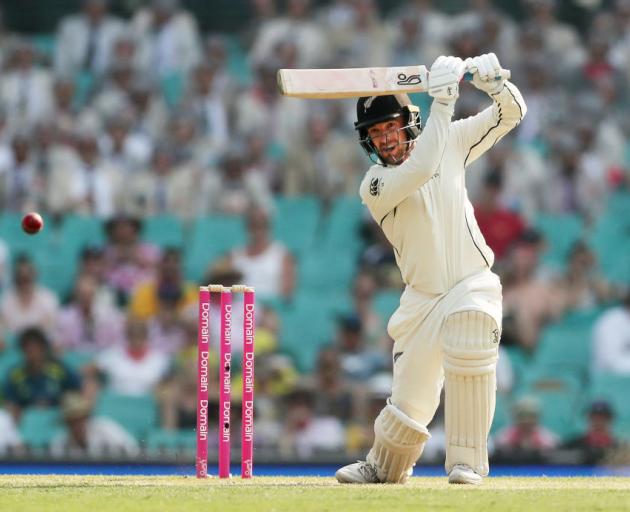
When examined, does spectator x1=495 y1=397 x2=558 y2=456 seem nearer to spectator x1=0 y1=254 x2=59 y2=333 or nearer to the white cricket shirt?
spectator x1=0 y1=254 x2=59 y2=333

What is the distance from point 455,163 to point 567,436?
13.1 ft

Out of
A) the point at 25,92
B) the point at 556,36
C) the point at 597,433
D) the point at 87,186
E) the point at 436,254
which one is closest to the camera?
the point at 436,254

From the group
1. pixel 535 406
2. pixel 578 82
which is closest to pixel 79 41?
pixel 578 82

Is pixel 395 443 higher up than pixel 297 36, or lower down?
lower down

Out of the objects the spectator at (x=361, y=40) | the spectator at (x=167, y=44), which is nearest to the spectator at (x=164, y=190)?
the spectator at (x=167, y=44)

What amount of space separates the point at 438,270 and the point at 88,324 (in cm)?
509

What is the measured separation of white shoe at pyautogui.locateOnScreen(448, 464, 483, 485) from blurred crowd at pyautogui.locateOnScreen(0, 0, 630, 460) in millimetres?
3483

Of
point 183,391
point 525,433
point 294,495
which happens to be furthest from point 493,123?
point 183,391

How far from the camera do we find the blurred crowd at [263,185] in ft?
34.6

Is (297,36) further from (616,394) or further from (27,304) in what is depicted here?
(616,394)

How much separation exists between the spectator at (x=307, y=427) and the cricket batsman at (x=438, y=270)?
329 centimetres

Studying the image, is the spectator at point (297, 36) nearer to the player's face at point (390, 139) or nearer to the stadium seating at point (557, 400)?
the stadium seating at point (557, 400)

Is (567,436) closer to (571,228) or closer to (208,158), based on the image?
(571,228)

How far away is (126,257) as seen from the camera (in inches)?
462
